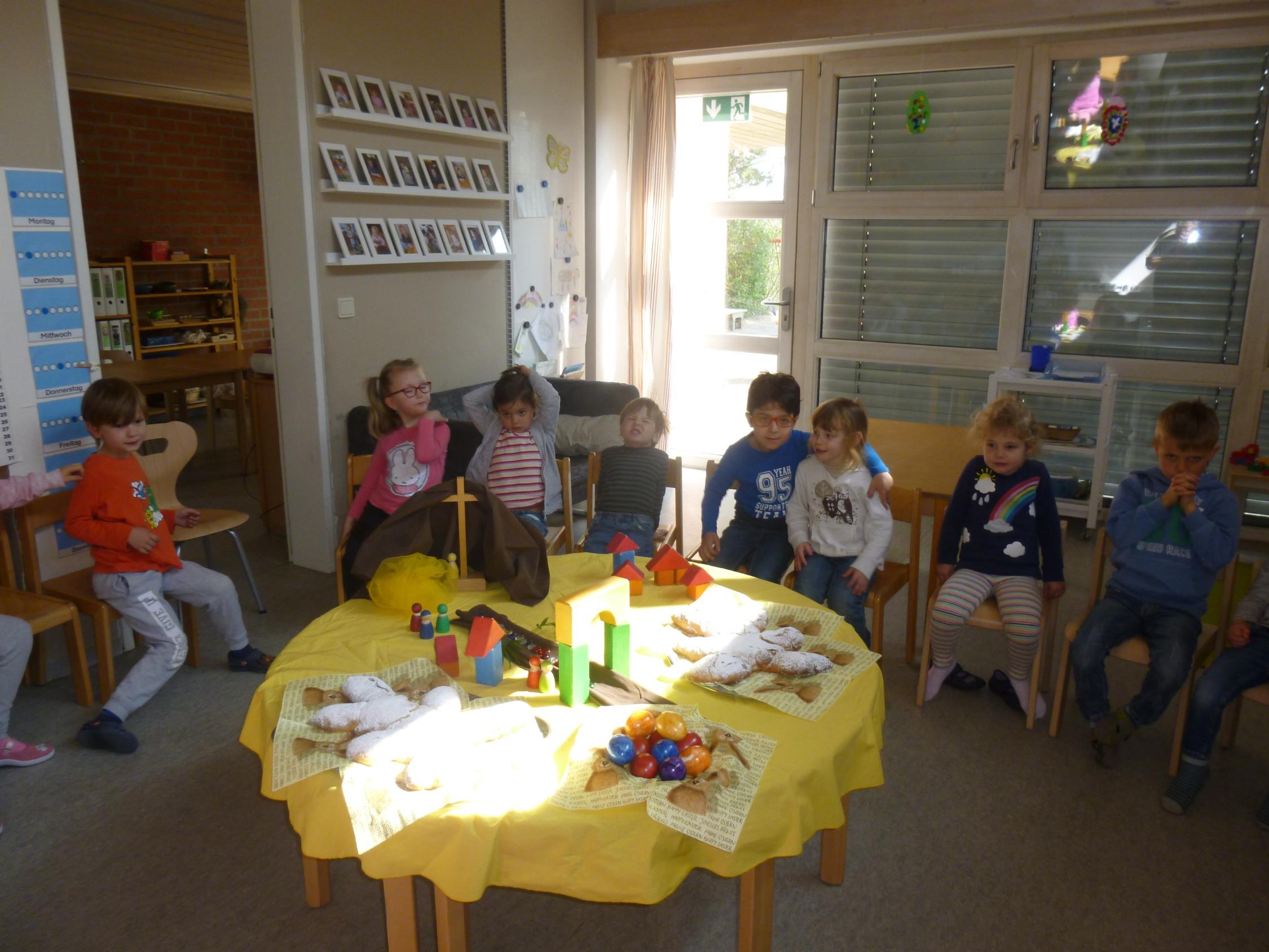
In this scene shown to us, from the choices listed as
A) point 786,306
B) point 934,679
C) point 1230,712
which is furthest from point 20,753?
point 786,306

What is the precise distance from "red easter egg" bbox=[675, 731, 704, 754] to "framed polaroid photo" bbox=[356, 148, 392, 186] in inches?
122

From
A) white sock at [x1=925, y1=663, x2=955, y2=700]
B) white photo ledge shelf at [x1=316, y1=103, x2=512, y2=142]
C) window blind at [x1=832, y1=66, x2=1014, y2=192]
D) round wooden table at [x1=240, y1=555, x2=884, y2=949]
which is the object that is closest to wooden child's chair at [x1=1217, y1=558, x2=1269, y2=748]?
white sock at [x1=925, y1=663, x2=955, y2=700]

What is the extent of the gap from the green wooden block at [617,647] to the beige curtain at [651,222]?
3938mm

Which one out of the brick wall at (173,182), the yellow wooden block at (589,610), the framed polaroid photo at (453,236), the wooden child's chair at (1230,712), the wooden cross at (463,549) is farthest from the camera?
the brick wall at (173,182)

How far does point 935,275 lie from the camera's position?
5016 mm

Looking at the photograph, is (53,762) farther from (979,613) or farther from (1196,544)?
(1196,544)

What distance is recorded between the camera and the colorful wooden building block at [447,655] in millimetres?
1824

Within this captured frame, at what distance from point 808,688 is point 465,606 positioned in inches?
32.5

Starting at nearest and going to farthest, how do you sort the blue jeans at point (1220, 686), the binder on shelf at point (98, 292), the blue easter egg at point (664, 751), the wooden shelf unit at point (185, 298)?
the blue easter egg at point (664, 751), the blue jeans at point (1220, 686), the binder on shelf at point (98, 292), the wooden shelf unit at point (185, 298)

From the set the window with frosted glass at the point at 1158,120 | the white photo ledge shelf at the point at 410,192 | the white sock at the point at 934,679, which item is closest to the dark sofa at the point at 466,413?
the white photo ledge shelf at the point at 410,192

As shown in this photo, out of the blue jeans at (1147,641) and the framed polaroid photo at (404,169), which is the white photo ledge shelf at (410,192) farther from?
the blue jeans at (1147,641)

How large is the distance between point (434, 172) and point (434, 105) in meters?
0.29

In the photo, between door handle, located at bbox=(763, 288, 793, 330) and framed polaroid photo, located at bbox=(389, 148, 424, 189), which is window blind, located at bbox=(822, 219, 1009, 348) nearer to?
door handle, located at bbox=(763, 288, 793, 330)

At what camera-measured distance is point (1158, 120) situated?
4.36 m
